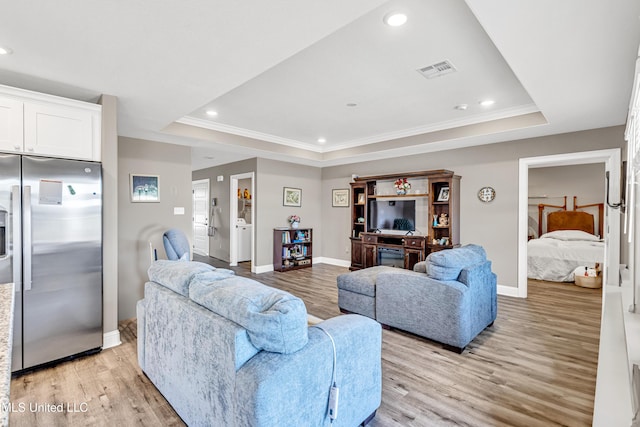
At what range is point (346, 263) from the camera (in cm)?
→ 679

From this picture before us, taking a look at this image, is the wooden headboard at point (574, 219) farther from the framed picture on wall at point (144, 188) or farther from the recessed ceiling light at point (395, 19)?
the framed picture on wall at point (144, 188)

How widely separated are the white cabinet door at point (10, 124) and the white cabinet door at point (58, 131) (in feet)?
0.13

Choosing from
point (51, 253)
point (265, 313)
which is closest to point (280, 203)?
point (51, 253)

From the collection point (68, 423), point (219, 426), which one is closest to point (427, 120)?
point (219, 426)

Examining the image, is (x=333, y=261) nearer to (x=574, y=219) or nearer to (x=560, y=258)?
(x=560, y=258)

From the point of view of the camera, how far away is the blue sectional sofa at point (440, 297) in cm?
276

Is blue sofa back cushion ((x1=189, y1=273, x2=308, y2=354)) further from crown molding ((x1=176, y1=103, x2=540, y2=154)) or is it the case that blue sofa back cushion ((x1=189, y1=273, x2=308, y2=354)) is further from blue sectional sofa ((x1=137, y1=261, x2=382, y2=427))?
crown molding ((x1=176, y1=103, x2=540, y2=154))

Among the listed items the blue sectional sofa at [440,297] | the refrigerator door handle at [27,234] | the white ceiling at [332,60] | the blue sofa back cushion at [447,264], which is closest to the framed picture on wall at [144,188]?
the white ceiling at [332,60]

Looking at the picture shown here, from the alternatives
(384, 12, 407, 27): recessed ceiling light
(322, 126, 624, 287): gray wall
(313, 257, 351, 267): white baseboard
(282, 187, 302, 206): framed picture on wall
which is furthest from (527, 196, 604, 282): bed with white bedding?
(384, 12, 407, 27): recessed ceiling light

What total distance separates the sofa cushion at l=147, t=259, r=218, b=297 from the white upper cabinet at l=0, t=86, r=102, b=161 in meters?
1.38

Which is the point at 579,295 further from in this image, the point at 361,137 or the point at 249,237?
the point at 249,237

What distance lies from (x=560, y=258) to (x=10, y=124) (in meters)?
7.44

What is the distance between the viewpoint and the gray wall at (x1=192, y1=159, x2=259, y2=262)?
688 cm

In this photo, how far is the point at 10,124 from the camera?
239 centimetres
